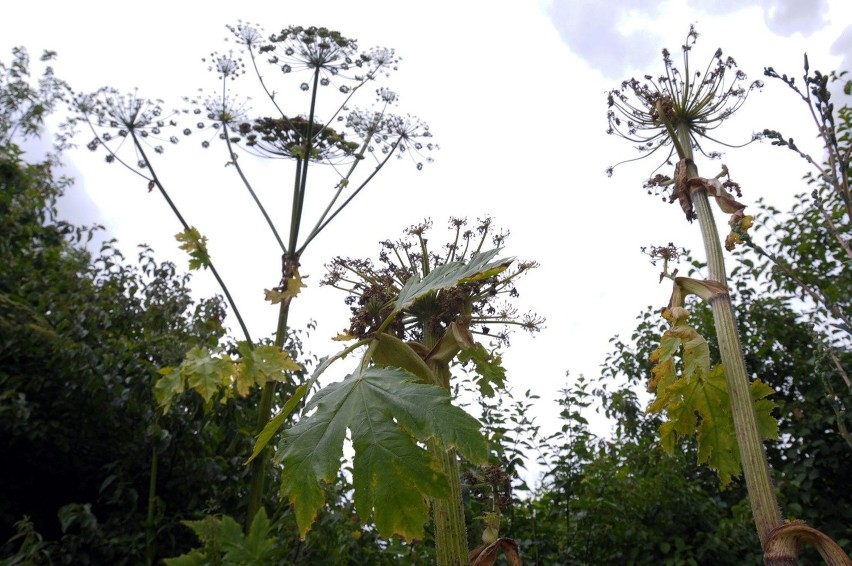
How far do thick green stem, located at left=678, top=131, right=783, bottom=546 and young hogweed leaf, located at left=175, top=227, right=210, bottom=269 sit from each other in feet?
7.69

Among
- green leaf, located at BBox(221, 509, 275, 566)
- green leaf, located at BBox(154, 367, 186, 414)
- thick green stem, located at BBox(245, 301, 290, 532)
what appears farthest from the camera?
green leaf, located at BBox(154, 367, 186, 414)

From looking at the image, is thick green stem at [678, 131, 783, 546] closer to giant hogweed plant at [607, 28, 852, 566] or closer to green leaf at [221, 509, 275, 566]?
giant hogweed plant at [607, 28, 852, 566]

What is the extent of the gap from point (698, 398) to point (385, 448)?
0.70 m

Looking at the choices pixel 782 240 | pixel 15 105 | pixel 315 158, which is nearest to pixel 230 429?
pixel 315 158

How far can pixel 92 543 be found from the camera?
11.0ft

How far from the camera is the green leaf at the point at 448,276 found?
1.29 meters

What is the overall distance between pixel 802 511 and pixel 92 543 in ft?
14.1

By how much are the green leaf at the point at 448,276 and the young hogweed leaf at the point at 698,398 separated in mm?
370

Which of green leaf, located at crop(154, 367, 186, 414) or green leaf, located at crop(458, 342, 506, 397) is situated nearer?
green leaf, located at crop(458, 342, 506, 397)

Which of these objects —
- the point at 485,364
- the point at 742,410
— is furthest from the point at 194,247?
the point at 742,410

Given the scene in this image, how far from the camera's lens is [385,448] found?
1152mm

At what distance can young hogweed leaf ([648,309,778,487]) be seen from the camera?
4.06ft

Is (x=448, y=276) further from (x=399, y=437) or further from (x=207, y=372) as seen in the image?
(x=207, y=372)

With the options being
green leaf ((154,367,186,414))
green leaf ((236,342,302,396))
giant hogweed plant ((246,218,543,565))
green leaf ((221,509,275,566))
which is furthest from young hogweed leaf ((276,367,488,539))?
green leaf ((154,367,186,414))
